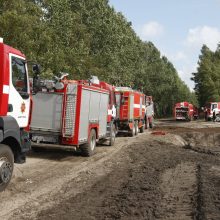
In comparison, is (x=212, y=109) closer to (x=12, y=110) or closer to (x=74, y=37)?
(x=74, y=37)

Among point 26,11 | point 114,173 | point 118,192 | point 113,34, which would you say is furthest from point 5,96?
point 113,34

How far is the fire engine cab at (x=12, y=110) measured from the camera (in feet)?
26.9

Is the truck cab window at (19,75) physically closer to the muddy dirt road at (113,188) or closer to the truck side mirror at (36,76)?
the truck side mirror at (36,76)

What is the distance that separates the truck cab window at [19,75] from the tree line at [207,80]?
228 feet

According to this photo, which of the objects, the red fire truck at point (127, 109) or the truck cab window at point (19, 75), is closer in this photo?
the truck cab window at point (19, 75)

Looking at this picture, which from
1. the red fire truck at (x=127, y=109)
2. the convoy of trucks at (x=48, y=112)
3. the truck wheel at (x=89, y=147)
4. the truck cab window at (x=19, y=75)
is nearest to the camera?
the convoy of trucks at (x=48, y=112)

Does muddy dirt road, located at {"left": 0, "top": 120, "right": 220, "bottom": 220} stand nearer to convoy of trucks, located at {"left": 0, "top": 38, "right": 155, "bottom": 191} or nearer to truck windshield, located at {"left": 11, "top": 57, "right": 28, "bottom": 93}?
convoy of trucks, located at {"left": 0, "top": 38, "right": 155, "bottom": 191}

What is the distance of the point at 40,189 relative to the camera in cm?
898

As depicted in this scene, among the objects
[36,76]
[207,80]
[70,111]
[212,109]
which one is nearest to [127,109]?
[70,111]

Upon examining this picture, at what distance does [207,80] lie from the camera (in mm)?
79438

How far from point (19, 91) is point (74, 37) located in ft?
92.9

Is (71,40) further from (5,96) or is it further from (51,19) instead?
(5,96)

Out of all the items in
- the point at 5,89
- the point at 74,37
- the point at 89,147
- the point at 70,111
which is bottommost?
the point at 89,147

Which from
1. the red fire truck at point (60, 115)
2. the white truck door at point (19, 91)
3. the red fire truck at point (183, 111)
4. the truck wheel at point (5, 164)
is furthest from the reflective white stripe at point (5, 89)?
the red fire truck at point (183, 111)
